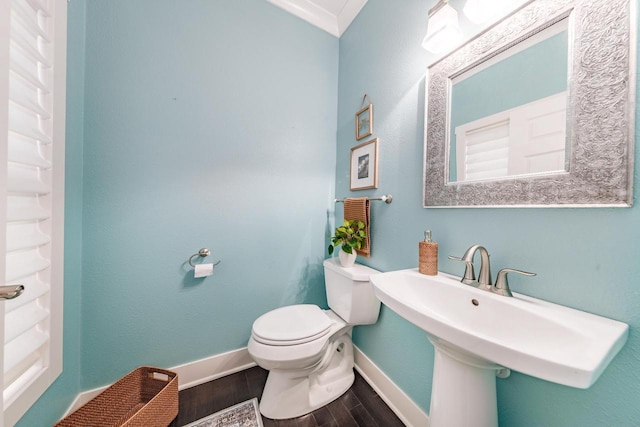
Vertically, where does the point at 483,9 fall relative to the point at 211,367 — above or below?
above

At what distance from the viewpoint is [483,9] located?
2.51 ft

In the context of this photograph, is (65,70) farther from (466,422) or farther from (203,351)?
(466,422)

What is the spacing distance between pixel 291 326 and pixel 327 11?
217 centimetres

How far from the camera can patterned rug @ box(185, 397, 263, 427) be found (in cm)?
105

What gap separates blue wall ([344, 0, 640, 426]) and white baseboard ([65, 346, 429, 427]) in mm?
59

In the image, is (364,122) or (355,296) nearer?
(355,296)

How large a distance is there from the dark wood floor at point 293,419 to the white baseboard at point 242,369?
1.2 inches

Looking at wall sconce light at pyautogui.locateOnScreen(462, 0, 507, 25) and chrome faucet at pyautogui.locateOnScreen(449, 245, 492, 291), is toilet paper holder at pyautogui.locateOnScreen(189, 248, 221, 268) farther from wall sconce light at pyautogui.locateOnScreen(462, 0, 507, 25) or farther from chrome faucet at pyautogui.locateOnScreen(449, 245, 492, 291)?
wall sconce light at pyautogui.locateOnScreen(462, 0, 507, 25)

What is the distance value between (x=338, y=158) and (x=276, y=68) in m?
0.76

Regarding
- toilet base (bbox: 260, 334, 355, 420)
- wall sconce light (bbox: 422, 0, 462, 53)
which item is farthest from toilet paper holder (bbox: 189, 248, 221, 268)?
wall sconce light (bbox: 422, 0, 462, 53)

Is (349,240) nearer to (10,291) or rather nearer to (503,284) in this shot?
(503,284)

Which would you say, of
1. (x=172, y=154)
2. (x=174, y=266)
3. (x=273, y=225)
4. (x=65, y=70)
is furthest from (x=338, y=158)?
(x=65, y=70)

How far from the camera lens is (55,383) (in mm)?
899

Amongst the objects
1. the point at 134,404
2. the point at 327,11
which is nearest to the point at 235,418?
the point at 134,404
